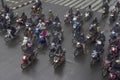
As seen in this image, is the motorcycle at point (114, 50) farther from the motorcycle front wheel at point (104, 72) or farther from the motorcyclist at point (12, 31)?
the motorcyclist at point (12, 31)

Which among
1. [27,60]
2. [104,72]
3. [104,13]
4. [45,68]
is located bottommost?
[104,13]

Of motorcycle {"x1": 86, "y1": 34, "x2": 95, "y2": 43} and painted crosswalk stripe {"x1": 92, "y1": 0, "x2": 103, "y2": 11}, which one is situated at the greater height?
motorcycle {"x1": 86, "y1": 34, "x2": 95, "y2": 43}

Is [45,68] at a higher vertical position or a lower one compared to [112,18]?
higher

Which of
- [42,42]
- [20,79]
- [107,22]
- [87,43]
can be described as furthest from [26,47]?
[107,22]

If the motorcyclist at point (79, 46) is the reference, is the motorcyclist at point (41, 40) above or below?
→ above

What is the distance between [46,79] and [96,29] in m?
7.36

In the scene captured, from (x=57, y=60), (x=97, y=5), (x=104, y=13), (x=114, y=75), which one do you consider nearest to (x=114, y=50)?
(x=114, y=75)

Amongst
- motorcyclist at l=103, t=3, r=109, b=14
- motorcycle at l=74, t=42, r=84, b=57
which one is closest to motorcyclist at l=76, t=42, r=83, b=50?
motorcycle at l=74, t=42, r=84, b=57

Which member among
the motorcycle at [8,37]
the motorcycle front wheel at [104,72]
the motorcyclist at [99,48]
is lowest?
the motorcycle front wheel at [104,72]

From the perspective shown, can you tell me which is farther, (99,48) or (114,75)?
(99,48)

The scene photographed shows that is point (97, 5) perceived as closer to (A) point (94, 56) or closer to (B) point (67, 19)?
(B) point (67, 19)

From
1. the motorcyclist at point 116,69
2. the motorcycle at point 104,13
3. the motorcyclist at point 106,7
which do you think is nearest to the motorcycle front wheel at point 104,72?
the motorcyclist at point 116,69

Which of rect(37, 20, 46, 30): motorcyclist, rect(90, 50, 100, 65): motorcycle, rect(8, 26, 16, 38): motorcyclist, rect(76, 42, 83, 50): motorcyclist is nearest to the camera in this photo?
rect(90, 50, 100, 65): motorcycle

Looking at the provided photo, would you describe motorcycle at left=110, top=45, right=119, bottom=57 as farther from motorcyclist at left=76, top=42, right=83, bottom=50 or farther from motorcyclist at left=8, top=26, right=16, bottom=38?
motorcyclist at left=8, top=26, right=16, bottom=38
